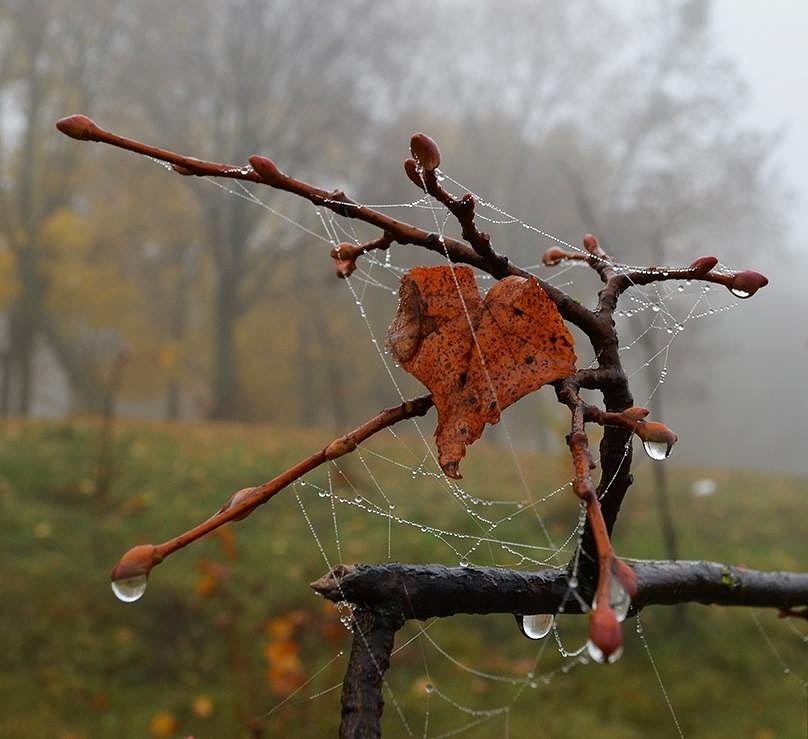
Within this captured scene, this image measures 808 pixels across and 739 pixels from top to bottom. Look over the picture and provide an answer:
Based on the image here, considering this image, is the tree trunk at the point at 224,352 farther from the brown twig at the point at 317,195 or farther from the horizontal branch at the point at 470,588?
the brown twig at the point at 317,195

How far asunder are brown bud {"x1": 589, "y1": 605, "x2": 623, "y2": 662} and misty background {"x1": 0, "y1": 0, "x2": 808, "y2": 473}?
12.9m

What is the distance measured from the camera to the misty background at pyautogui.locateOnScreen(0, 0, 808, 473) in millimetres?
15508

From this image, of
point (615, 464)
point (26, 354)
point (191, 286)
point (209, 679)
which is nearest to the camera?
point (615, 464)

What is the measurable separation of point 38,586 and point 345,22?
50.9 feet

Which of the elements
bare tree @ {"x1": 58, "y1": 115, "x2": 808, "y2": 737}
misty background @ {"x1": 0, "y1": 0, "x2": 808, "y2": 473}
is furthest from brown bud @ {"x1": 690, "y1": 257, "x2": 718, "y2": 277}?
misty background @ {"x1": 0, "y1": 0, "x2": 808, "y2": 473}

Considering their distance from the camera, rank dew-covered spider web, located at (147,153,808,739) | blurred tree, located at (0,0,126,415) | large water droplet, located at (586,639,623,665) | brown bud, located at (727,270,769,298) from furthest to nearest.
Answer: blurred tree, located at (0,0,126,415) → dew-covered spider web, located at (147,153,808,739) → brown bud, located at (727,270,769,298) → large water droplet, located at (586,639,623,665)

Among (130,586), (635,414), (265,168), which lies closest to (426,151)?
(265,168)

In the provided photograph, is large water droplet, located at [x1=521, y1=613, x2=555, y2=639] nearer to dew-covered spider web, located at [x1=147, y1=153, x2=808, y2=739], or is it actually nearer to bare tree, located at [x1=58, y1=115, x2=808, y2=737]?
bare tree, located at [x1=58, y1=115, x2=808, y2=737]

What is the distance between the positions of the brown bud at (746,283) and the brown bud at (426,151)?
250 mm

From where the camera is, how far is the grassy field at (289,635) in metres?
3.42

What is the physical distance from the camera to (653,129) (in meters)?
22.1

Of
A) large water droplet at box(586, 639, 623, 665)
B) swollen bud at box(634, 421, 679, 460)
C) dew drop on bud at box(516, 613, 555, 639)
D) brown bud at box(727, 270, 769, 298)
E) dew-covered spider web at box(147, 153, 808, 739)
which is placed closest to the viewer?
large water droplet at box(586, 639, 623, 665)

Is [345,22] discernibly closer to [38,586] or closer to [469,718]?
[38,586]

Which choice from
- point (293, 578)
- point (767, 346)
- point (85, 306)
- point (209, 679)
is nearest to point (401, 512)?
point (293, 578)
